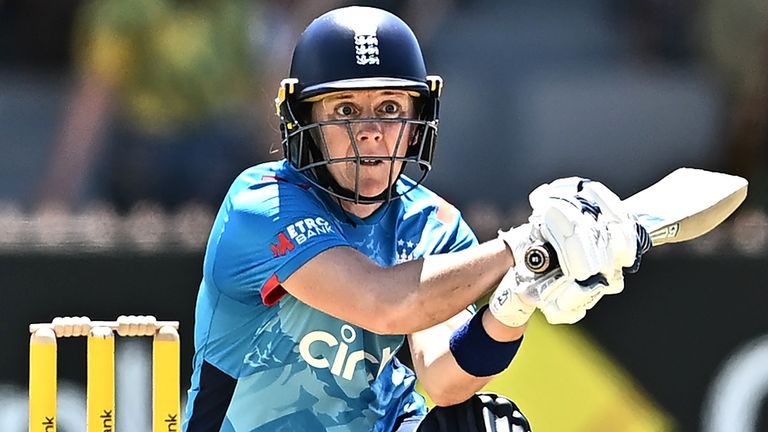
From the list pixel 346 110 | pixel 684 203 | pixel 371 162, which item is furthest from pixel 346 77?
pixel 684 203

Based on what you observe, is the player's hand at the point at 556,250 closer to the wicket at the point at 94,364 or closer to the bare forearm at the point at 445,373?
the bare forearm at the point at 445,373

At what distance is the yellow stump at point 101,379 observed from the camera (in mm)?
3248

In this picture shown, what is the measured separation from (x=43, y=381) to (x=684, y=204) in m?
1.42

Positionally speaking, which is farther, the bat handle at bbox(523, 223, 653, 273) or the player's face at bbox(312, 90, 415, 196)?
the player's face at bbox(312, 90, 415, 196)

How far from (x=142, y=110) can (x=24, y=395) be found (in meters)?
2.12

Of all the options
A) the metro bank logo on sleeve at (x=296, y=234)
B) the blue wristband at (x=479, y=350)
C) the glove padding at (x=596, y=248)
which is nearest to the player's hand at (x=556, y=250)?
the glove padding at (x=596, y=248)

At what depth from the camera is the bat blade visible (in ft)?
9.16

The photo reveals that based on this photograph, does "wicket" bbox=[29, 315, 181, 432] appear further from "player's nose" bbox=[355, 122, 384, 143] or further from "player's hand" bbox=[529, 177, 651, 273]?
"player's hand" bbox=[529, 177, 651, 273]

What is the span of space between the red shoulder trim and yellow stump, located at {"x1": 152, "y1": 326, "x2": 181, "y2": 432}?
0.50 meters

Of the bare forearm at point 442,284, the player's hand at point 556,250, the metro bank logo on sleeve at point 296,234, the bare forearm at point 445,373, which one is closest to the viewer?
the player's hand at point 556,250

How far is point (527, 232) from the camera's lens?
2.66m

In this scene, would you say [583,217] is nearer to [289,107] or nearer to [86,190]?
[289,107]

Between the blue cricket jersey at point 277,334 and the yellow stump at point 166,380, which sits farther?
the yellow stump at point 166,380

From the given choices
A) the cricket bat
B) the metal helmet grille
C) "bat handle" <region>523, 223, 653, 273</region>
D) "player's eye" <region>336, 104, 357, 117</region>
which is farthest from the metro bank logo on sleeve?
the cricket bat
